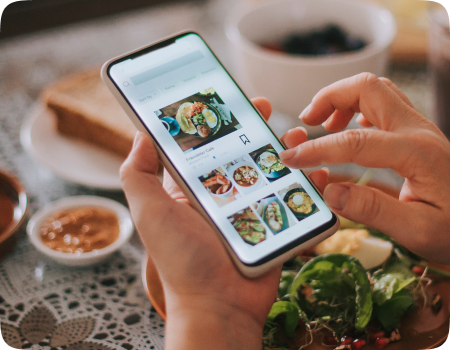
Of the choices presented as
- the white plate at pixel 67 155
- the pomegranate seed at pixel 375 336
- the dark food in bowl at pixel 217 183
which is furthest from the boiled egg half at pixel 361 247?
the white plate at pixel 67 155

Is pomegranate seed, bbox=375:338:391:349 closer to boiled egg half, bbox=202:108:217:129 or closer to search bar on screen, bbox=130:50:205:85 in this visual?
boiled egg half, bbox=202:108:217:129

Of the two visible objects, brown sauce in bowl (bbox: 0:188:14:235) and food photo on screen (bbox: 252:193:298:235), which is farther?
brown sauce in bowl (bbox: 0:188:14:235)

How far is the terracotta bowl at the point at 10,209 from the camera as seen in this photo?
2.23 feet

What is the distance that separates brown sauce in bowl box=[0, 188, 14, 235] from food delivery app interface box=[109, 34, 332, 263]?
356mm

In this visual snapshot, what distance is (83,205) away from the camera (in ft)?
2.64

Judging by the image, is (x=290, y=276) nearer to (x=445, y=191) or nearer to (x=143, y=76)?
(x=445, y=191)

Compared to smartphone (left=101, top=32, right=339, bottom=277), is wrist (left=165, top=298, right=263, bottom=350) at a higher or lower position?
lower

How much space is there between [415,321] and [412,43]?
1002 millimetres

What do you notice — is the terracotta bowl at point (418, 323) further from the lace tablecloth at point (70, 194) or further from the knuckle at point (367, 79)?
the knuckle at point (367, 79)

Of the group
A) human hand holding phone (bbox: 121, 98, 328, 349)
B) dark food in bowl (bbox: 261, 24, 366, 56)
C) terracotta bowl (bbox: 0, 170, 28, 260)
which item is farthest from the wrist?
dark food in bowl (bbox: 261, 24, 366, 56)

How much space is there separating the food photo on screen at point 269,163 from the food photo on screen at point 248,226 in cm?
7

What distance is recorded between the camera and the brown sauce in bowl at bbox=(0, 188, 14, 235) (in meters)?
0.73

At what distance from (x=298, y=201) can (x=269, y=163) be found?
0.07 m

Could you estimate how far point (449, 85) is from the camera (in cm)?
91
